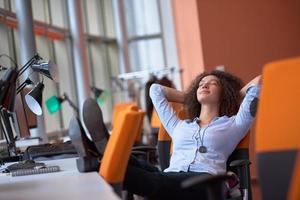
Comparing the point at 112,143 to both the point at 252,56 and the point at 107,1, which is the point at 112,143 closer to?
the point at 252,56

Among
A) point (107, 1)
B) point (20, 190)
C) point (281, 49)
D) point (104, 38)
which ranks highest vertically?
point (107, 1)

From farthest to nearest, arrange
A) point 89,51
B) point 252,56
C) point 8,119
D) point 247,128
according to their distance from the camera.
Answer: point 89,51 < point 252,56 < point 8,119 < point 247,128

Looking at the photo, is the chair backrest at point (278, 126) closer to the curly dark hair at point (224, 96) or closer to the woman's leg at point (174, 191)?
the woman's leg at point (174, 191)

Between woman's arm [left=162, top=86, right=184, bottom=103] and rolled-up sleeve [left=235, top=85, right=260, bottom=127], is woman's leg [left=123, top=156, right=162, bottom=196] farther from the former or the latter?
woman's arm [left=162, top=86, right=184, bottom=103]

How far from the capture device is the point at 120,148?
2336 mm

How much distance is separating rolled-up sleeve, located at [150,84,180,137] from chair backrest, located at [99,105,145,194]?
1226mm

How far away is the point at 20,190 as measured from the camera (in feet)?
7.52

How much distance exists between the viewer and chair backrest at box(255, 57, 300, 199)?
6.11ft

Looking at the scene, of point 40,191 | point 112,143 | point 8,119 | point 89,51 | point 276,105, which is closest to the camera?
point 276,105

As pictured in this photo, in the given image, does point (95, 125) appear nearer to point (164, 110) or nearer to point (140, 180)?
point (140, 180)

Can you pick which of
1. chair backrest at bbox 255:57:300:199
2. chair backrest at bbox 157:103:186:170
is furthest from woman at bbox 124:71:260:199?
chair backrest at bbox 255:57:300:199

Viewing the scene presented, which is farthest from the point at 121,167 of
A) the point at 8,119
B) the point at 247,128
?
the point at 8,119

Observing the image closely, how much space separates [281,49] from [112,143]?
414 cm

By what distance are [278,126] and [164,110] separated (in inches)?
71.2
